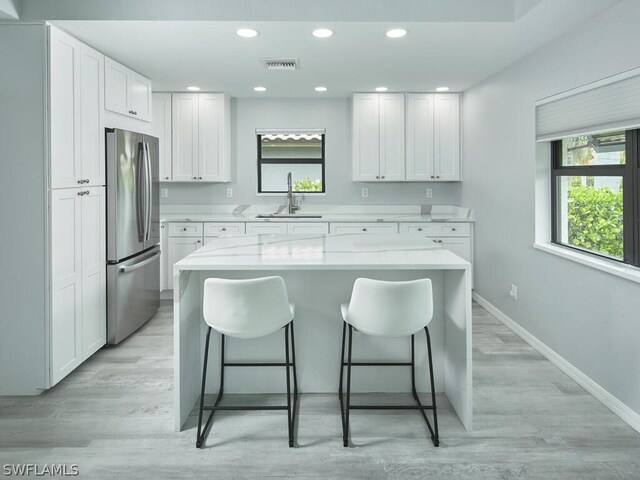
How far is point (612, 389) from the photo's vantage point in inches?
110

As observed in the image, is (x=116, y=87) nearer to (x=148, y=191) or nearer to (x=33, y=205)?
(x=148, y=191)

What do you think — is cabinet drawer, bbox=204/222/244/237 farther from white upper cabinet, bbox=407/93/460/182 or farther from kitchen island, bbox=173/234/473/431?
kitchen island, bbox=173/234/473/431

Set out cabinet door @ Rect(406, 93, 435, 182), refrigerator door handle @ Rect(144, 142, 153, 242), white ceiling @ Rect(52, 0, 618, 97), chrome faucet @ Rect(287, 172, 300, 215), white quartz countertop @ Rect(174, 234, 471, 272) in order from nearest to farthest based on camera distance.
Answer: white quartz countertop @ Rect(174, 234, 471, 272) < white ceiling @ Rect(52, 0, 618, 97) < refrigerator door handle @ Rect(144, 142, 153, 242) < cabinet door @ Rect(406, 93, 435, 182) < chrome faucet @ Rect(287, 172, 300, 215)

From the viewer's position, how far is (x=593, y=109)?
3055 mm

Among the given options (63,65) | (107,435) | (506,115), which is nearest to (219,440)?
(107,435)

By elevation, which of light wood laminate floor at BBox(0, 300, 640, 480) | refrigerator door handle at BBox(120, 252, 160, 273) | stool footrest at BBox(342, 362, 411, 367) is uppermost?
refrigerator door handle at BBox(120, 252, 160, 273)

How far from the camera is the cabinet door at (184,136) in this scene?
18.5 ft

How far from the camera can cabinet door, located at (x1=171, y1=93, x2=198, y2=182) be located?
5652mm

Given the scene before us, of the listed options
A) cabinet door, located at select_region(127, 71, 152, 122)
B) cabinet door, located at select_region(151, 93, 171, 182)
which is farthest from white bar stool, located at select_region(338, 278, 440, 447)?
cabinet door, located at select_region(151, 93, 171, 182)

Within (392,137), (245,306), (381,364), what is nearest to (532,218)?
(381,364)

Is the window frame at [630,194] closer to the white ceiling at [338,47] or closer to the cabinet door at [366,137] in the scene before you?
the white ceiling at [338,47]

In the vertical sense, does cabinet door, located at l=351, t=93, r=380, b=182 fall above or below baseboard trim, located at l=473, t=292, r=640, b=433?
above

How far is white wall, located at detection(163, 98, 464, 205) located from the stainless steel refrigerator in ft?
5.25

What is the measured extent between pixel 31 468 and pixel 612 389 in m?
2.95
